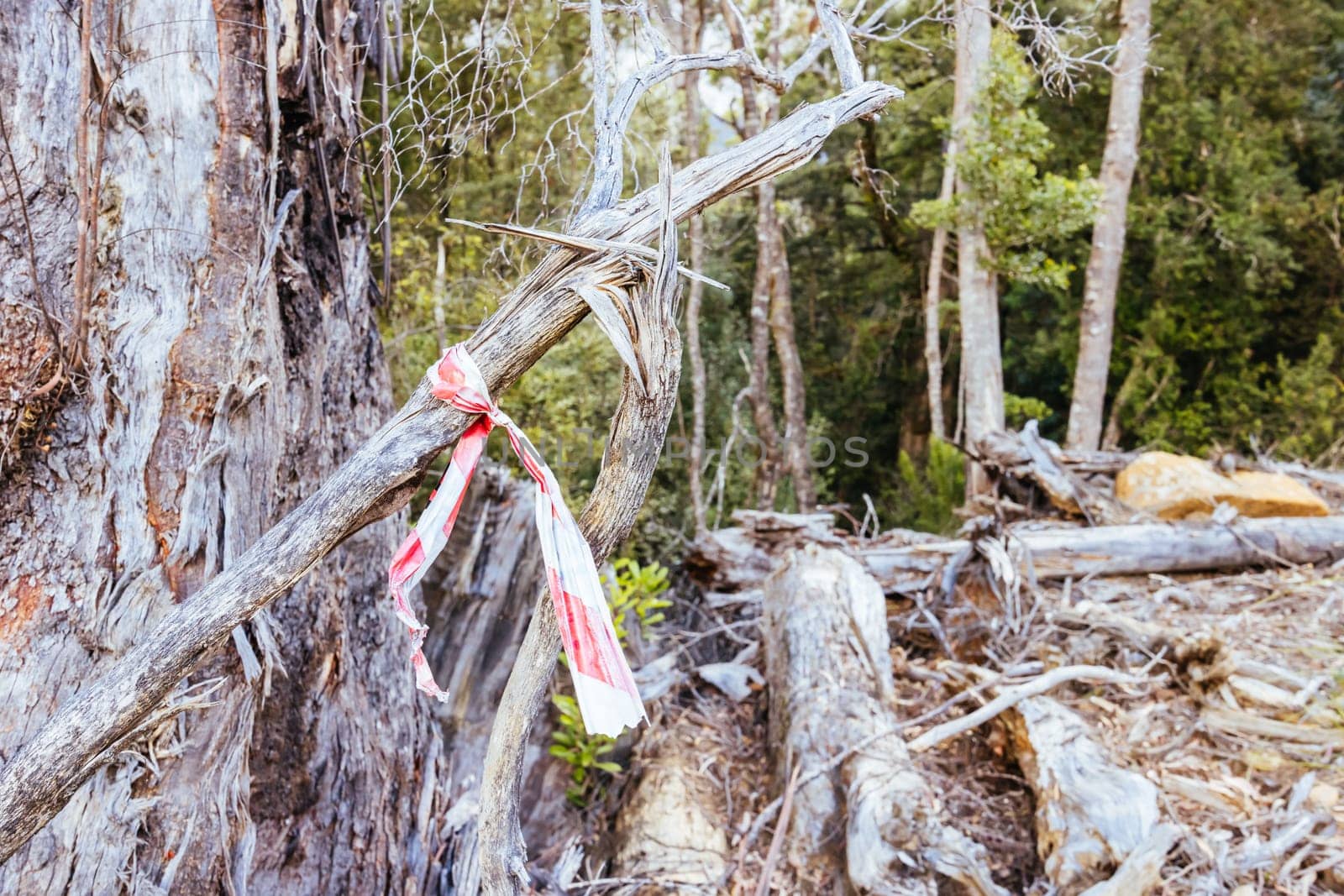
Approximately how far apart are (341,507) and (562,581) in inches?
14.1

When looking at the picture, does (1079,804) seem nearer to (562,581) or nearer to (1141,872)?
(1141,872)

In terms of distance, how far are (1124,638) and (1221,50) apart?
9.77 metres

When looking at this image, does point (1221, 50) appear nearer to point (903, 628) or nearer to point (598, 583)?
point (903, 628)

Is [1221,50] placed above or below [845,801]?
above

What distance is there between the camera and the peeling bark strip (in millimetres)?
1240

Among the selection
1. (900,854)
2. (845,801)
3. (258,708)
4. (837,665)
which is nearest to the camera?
(258,708)

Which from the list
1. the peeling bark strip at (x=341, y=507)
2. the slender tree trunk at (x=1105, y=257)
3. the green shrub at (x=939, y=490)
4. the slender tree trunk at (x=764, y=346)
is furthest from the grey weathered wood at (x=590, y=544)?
the slender tree trunk at (x=1105, y=257)

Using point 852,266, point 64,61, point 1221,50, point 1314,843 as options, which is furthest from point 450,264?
point 1221,50

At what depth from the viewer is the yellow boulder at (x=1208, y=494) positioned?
5.45 metres

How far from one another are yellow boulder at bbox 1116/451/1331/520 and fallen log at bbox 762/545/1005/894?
105 inches

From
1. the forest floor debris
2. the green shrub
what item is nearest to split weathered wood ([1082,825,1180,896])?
the forest floor debris

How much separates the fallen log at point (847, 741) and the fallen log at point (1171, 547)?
919 mm

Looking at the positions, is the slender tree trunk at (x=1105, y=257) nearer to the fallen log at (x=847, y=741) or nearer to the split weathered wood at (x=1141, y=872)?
the fallen log at (x=847, y=741)

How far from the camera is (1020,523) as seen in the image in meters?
5.33
